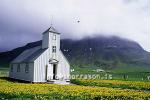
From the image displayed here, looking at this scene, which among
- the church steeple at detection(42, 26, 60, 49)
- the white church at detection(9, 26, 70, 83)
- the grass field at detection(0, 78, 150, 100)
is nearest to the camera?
the grass field at detection(0, 78, 150, 100)

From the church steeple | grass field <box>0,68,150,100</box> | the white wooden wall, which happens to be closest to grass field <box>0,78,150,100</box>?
grass field <box>0,68,150,100</box>

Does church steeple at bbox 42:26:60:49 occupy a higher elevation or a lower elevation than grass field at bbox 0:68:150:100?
higher

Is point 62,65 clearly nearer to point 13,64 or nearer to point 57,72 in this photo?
point 57,72

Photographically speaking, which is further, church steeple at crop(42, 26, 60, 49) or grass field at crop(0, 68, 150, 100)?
church steeple at crop(42, 26, 60, 49)

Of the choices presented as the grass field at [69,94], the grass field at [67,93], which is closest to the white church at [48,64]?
the grass field at [67,93]

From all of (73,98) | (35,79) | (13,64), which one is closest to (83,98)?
(73,98)

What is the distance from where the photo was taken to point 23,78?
188ft

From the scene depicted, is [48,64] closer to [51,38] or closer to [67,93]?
[51,38]

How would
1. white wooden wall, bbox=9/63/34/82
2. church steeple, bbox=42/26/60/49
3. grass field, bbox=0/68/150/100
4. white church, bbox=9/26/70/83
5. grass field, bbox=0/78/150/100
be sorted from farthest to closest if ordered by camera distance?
church steeple, bbox=42/26/60/49, white wooden wall, bbox=9/63/34/82, white church, bbox=9/26/70/83, grass field, bbox=0/68/150/100, grass field, bbox=0/78/150/100

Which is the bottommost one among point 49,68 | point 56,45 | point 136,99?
point 136,99

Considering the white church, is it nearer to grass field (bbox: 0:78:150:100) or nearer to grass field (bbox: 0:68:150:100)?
grass field (bbox: 0:68:150:100)

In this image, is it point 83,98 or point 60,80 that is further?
point 60,80

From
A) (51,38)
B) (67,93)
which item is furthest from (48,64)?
(67,93)

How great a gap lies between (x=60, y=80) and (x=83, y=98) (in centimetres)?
3193
